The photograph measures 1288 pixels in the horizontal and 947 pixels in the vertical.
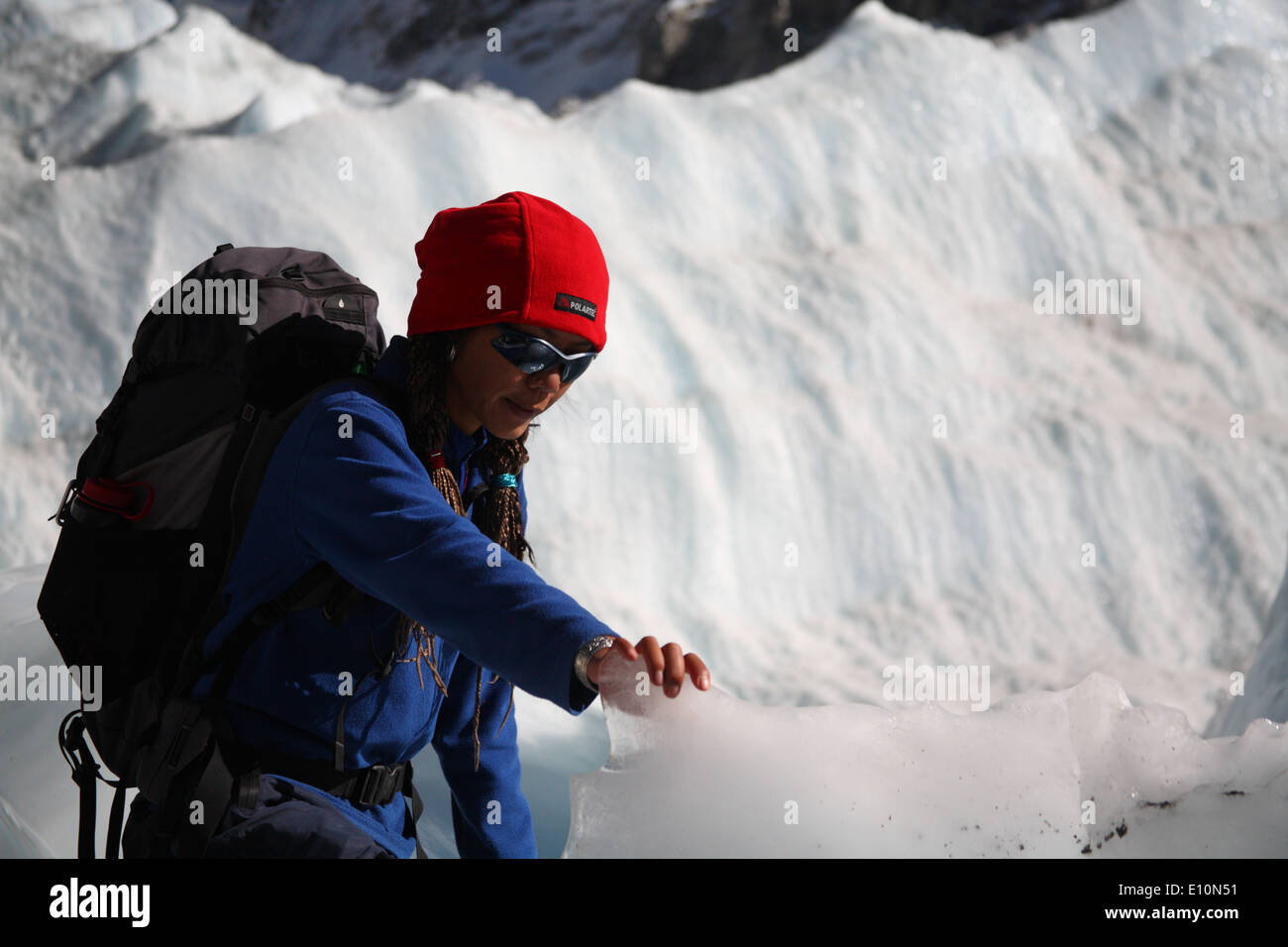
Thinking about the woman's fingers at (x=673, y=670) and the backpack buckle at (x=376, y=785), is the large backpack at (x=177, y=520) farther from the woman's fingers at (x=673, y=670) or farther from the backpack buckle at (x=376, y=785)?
the woman's fingers at (x=673, y=670)

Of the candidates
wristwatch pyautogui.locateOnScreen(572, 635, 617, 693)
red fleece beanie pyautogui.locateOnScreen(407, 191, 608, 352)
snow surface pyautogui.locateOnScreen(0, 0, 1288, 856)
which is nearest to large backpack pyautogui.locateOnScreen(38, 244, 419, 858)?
red fleece beanie pyautogui.locateOnScreen(407, 191, 608, 352)

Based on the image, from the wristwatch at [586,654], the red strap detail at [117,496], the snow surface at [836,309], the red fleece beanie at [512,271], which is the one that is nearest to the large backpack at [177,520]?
the red strap detail at [117,496]

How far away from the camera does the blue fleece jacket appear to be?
1140mm

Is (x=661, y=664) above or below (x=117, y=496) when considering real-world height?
below

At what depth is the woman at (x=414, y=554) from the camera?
3.76 feet

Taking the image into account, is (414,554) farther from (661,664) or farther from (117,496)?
(117,496)

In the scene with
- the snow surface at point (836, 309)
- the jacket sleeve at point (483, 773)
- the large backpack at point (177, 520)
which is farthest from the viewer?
the snow surface at point (836, 309)

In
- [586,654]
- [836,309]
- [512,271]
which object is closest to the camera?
[586,654]

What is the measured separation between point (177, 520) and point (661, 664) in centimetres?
59

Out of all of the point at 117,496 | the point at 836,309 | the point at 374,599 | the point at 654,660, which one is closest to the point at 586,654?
the point at 654,660

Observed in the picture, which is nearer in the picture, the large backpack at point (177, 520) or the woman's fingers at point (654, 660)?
the woman's fingers at point (654, 660)

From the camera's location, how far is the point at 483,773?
1.68m

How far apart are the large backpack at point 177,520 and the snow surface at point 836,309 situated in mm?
1674
